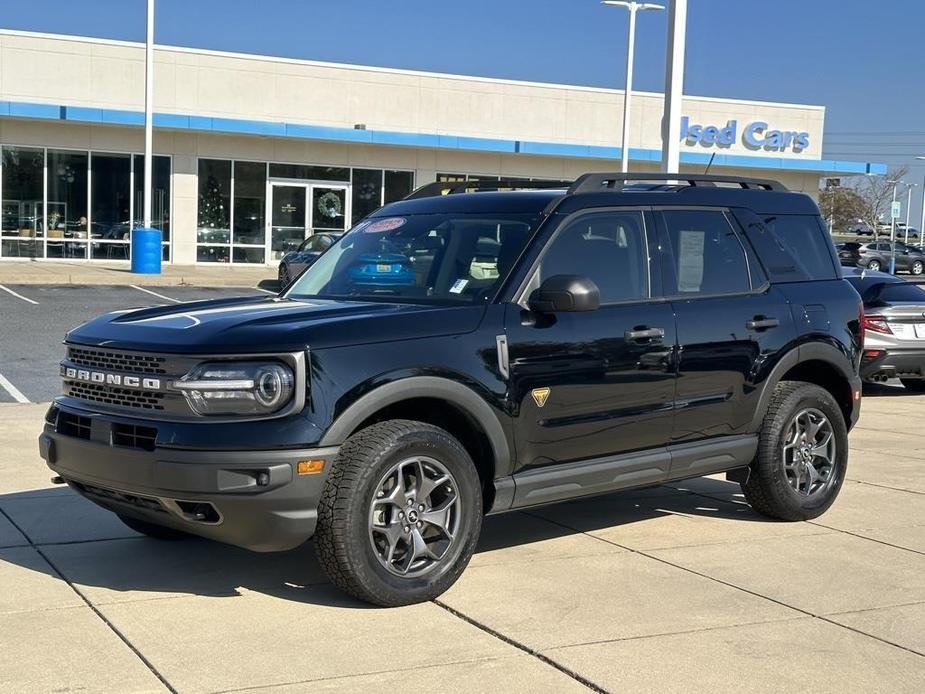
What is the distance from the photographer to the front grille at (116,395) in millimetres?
5023

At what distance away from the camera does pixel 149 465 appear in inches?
191

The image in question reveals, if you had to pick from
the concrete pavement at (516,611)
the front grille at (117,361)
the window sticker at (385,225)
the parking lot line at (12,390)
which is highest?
the window sticker at (385,225)

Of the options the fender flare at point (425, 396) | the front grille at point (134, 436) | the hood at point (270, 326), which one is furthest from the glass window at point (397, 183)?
the front grille at point (134, 436)

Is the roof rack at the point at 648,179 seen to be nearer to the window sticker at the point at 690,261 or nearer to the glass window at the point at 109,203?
the window sticker at the point at 690,261

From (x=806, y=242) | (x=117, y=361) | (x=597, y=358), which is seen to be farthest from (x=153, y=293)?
(x=597, y=358)

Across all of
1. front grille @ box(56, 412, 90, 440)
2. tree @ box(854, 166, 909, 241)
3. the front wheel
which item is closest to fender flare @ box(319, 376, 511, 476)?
the front wheel

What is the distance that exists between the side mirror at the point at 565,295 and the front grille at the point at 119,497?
1961 millimetres

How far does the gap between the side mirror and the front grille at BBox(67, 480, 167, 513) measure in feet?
6.43

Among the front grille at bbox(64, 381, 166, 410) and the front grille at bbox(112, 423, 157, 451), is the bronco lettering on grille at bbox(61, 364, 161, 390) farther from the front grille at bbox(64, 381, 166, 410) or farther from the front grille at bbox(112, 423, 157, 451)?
the front grille at bbox(112, 423, 157, 451)

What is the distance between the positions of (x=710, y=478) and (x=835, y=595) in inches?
116

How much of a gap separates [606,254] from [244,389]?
2184 mm

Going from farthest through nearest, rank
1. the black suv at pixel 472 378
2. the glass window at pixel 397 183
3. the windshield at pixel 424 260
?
the glass window at pixel 397 183
the windshield at pixel 424 260
the black suv at pixel 472 378

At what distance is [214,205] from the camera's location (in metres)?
34.8

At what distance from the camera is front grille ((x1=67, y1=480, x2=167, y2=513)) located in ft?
16.5
